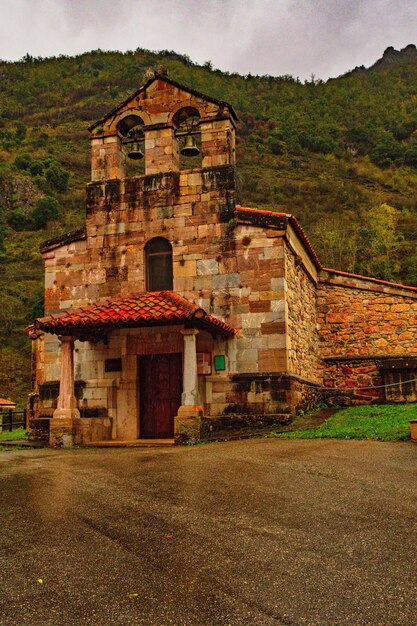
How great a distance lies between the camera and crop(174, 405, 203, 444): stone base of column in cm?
1097

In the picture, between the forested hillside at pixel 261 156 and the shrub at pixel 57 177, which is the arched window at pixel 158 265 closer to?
the forested hillside at pixel 261 156

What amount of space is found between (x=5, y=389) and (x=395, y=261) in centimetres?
2442

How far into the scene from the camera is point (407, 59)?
9962cm

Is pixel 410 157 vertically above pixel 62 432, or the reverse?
pixel 410 157

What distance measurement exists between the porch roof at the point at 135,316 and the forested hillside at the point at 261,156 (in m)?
21.9

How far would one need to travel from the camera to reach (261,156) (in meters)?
62.8

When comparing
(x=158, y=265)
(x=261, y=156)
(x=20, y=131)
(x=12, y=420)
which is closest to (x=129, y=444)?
(x=158, y=265)

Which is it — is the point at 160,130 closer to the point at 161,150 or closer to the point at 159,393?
the point at 161,150

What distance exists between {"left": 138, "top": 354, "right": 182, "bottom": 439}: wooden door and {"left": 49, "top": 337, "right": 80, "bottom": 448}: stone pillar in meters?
1.70

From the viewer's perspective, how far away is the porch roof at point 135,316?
36.1 feet

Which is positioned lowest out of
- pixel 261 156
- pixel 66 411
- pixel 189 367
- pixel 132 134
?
pixel 66 411

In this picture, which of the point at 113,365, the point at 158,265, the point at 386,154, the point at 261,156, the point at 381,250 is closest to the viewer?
the point at 113,365

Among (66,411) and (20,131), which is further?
(20,131)

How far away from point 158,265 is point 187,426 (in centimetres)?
428
